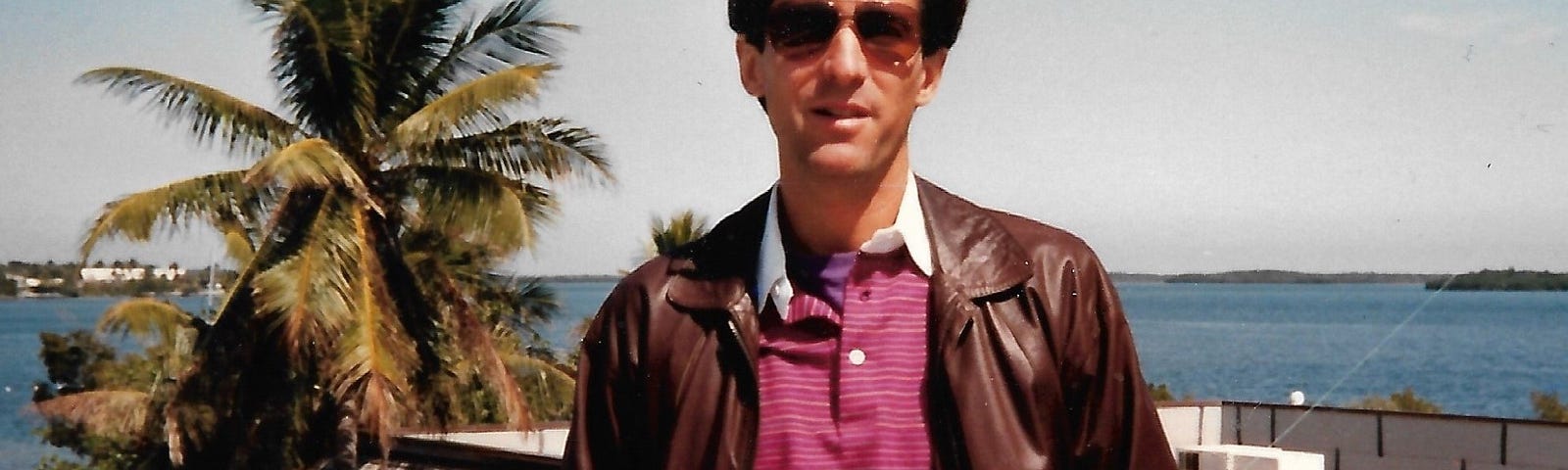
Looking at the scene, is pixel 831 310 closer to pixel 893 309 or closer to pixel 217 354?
pixel 893 309

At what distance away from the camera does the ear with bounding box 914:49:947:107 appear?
2145 millimetres

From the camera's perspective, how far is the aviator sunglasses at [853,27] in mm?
2033

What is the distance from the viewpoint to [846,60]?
6.65 ft

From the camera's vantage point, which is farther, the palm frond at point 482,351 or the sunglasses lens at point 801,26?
the palm frond at point 482,351

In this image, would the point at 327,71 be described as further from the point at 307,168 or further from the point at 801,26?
the point at 801,26

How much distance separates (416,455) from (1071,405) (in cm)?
383

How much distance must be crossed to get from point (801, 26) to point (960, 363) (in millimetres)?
449

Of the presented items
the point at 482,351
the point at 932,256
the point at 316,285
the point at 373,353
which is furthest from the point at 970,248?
the point at 482,351

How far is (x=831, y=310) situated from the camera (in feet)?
6.89

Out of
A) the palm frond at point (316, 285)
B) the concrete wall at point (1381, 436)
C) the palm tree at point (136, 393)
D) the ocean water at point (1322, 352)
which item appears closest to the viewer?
the concrete wall at point (1381, 436)

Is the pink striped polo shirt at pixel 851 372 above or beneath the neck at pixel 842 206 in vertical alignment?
beneath

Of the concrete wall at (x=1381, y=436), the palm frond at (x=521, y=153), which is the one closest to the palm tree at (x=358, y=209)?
the palm frond at (x=521, y=153)

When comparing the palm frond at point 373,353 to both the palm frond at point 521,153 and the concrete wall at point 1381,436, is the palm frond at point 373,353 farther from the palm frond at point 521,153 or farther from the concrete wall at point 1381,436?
the concrete wall at point 1381,436

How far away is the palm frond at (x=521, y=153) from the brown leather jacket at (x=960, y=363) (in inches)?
488
